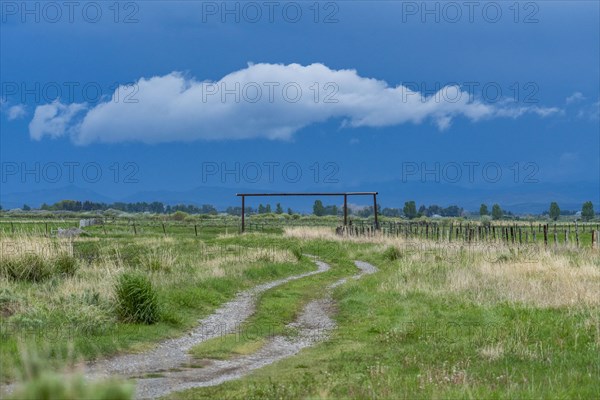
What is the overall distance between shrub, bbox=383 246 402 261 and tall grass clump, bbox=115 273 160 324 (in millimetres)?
19697

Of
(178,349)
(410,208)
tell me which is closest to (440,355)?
(178,349)

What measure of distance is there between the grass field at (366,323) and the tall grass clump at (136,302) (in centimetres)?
22

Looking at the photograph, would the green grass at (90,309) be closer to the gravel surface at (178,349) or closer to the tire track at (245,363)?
the gravel surface at (178,349)

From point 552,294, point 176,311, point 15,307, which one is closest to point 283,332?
point 176,311

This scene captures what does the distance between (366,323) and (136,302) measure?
19.1 feet

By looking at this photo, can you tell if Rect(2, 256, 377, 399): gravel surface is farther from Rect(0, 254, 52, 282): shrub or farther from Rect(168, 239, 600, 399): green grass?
Rect(0, 254, 52, 282): shrub

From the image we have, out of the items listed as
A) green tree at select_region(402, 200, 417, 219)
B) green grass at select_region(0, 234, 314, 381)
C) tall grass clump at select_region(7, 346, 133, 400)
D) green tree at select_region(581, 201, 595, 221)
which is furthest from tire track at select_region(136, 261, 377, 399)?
green tree at select_region(402, 200, 417, 219)

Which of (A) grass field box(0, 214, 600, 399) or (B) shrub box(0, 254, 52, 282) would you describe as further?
(B) shrub box(0, 254, 52, 282)

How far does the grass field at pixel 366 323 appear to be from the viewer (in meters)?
9.92

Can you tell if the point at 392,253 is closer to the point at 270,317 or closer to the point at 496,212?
the point at 270,317

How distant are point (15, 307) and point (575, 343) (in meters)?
12.7

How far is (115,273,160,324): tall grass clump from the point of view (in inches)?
601

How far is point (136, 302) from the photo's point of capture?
15312 millimetres

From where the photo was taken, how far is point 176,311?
56.3ft
